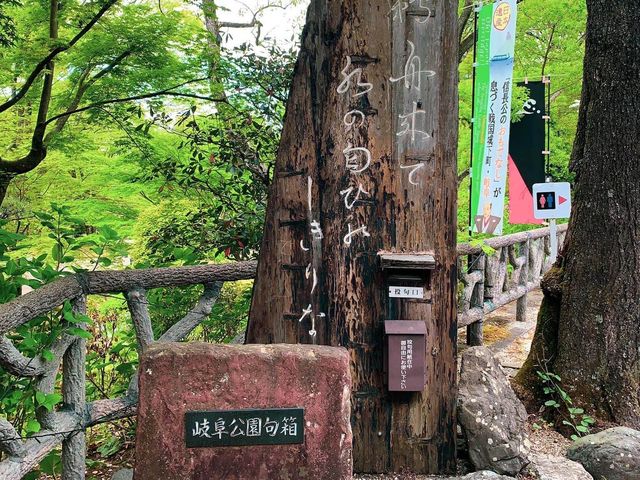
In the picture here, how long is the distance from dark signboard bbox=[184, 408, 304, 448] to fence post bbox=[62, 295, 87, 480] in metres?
1.12

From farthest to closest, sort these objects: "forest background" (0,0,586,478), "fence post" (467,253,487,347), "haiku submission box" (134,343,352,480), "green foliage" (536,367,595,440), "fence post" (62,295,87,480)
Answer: "fence post" (467,253,487,347), "forest background" (0,0,586,478), "green foliage" (536,367,595,440), "fence post" (62,295,87,480), "haiku submission box" (134,343,352,480)

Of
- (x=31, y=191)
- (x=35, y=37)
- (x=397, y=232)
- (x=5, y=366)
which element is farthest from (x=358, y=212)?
(x=31, y=191)

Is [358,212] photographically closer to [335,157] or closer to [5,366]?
[335,157]

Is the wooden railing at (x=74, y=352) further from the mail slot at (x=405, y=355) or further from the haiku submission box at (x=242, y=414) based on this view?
the mail slot at (x=405, y=355)

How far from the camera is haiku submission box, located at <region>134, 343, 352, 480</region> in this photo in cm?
229

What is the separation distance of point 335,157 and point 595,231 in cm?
225

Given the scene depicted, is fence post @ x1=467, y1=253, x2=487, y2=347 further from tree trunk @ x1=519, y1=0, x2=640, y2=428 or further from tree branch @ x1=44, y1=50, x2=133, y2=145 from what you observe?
tree branch @ x1=44, y1=50, x2=133, y2=145

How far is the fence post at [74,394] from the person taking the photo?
302 cm

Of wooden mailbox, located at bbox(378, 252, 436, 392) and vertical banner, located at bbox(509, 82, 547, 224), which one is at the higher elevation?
vertical banner, located at bbox(509, 82, 547, 224)

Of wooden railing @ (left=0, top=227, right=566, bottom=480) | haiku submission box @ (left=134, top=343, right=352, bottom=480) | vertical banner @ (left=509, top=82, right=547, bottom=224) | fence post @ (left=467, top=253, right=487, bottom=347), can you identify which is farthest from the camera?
vertical banner @ (left=509, top=82, right=547, bottom=224)

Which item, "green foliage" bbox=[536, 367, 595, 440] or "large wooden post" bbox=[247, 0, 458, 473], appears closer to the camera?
"large wooden post" bbox=[247, 0, 458, 473]

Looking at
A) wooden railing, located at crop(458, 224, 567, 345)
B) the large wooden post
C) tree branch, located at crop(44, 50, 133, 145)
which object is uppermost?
tree branch, located at crop(44, 50, 133, 145)

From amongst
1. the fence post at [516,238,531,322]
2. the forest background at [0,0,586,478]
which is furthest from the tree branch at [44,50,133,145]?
the fence post at [516,238,531,322]

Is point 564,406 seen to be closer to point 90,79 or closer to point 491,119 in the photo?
point 491,119
